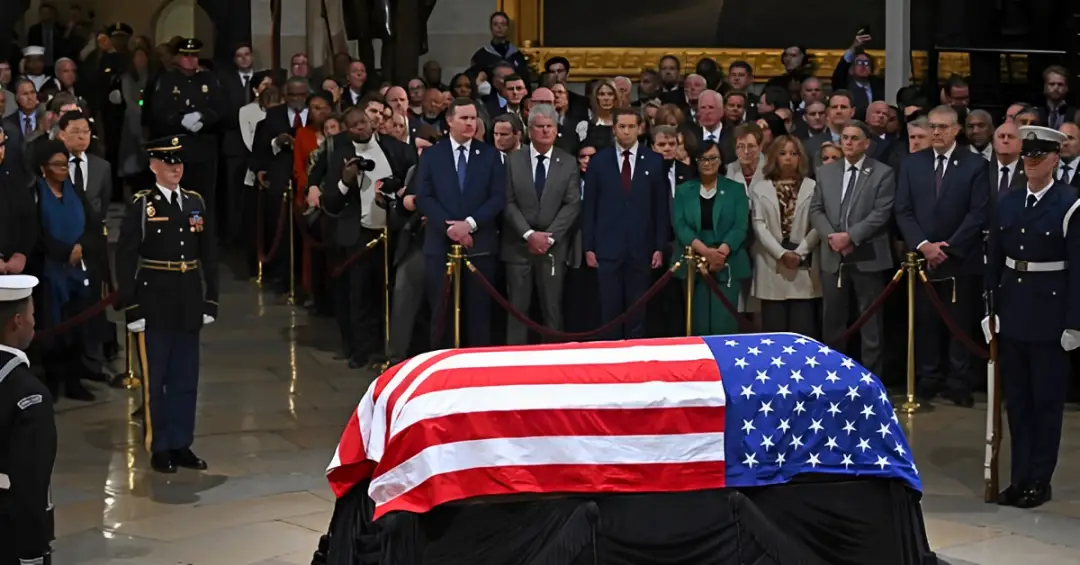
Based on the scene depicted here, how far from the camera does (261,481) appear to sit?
917 cm

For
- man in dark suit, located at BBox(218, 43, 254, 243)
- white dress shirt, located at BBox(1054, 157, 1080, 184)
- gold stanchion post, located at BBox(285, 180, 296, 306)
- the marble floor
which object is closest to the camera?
the marble floor

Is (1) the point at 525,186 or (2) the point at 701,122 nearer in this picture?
(1) the point at 525,186

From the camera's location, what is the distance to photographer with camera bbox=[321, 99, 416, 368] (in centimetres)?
1172

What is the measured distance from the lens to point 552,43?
19.2 m

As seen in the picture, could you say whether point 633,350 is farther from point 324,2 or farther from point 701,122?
point 324,2

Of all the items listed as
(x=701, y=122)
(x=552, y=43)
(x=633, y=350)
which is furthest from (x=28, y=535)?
(x=552, y=43)

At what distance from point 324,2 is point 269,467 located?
941 cm

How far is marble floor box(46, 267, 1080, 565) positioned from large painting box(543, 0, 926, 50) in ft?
25.0

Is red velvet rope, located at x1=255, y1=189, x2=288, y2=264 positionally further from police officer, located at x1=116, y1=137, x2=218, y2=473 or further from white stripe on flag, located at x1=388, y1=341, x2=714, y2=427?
white stripe on flag, located at x1=388, y1=341, x2=714, y2=427

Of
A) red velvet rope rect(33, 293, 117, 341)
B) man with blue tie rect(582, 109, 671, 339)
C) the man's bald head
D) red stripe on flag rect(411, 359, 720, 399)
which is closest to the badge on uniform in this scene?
red velvet rope rect(33, 293, 117, 341)

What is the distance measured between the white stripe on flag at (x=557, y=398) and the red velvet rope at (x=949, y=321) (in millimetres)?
3197

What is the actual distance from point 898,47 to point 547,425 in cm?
990

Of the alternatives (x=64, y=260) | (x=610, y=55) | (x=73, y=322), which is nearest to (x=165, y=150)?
(x=73, y=322)

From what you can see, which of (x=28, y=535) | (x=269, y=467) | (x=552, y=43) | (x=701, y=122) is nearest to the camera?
(x=28, y=535)
